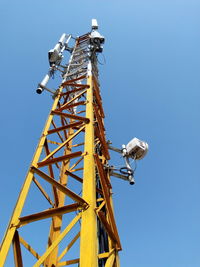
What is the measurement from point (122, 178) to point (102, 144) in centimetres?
108

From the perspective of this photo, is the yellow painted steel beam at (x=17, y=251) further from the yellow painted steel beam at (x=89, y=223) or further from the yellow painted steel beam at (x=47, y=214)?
the yellow painted steel beam at (x=89, y=223)

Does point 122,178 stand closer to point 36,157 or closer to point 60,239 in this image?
point 36,157

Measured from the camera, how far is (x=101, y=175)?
4.69 metres

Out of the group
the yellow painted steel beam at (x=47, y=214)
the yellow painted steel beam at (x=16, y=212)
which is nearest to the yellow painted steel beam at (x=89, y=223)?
the yellow painted steel beam at (x=47, y=214)

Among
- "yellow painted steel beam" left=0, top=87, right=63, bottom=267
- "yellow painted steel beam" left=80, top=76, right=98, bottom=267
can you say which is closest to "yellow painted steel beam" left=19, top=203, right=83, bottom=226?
"yellow painted steel beam" left=0, top=87, right=63, bottom=267

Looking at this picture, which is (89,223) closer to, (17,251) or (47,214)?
(47,214)

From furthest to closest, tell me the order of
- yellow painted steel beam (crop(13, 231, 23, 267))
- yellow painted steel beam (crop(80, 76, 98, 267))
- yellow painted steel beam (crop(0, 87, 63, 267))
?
yellow painted steel beam (crop(13, 231, 23, 267)) → yellow painted steel beam (crop(0, 87, 63, 267)) → yellow painted steel beam (crop(80, 76, 98, 267))

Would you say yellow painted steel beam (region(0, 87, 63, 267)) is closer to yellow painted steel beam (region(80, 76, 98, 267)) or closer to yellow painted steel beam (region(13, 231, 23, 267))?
yellow painted steel beam (region(13, 231, 23, 267))

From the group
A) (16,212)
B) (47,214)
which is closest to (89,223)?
(47,214)

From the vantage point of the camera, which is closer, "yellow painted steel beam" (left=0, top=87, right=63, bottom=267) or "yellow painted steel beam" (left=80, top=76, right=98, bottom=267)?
"yellow painted steel beam" (left=80, top=76, right=98, bottom=267)

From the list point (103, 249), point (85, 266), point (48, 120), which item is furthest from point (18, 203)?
point (48, 120)

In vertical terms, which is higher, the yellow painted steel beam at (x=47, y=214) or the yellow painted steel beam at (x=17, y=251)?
the yellow painted steel beam at (x=47, y=214)

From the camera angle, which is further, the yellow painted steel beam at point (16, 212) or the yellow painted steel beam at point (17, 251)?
the yellow painted steel beam at point (17, 251)

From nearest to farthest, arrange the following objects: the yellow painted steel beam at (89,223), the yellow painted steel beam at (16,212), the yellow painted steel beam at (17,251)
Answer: the yellow painted steel beam at (89,223)
the yellow painted steel beam at (16,212)
the yellow painted steel beam at (17,251)
